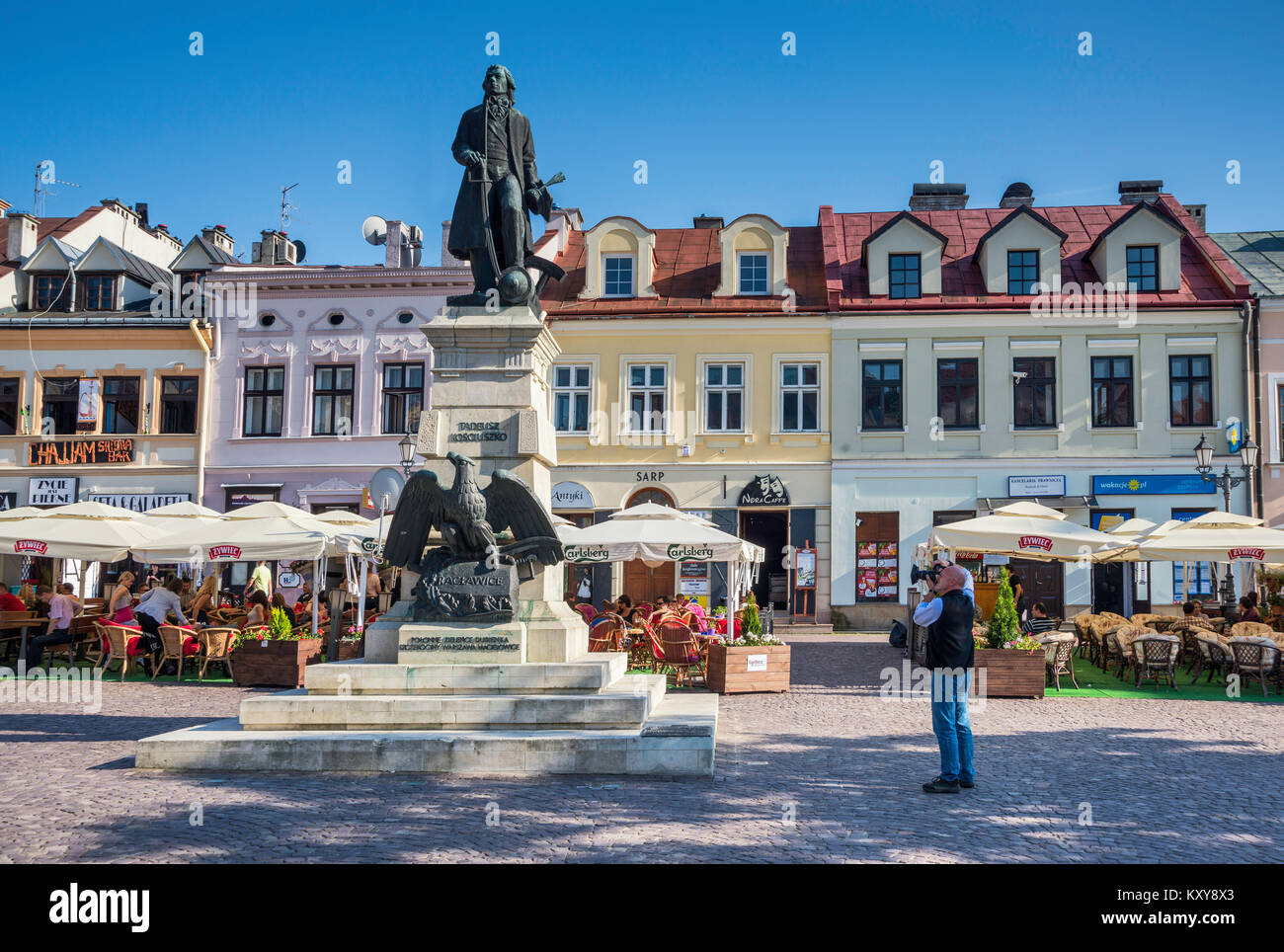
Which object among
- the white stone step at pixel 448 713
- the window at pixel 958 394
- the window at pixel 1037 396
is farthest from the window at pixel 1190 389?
the white stone step at pixel 448 713

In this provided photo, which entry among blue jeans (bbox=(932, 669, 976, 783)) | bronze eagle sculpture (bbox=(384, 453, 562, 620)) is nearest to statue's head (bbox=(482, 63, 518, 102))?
bronze eagle sculpture (bbox=(384, 453, 562, 620))

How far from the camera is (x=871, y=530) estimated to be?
25.8 m

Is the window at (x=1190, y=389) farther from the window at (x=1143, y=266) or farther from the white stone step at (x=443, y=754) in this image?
the white stone step at (x=443, y=754)

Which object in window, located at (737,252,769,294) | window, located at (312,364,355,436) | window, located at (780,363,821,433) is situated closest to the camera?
window, located at (780,363,821,433)

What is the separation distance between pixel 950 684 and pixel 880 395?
19.2 m

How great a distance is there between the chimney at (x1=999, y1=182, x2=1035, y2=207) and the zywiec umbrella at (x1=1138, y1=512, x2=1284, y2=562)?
15906 mm

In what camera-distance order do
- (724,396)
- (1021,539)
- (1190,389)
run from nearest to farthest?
(1021,539)
(1190,389)
(724,396)

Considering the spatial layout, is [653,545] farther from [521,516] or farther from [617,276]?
[617,276]

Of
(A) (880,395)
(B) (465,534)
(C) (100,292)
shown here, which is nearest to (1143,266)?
(A) (880,395)

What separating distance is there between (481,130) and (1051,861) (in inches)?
317

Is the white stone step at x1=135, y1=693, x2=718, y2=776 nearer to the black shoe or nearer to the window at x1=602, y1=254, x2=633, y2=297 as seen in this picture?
the black shoe

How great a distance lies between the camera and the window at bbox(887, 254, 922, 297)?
26.7m

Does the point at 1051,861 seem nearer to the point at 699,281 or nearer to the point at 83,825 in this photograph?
the point at 83,825

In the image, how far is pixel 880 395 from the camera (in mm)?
26219
